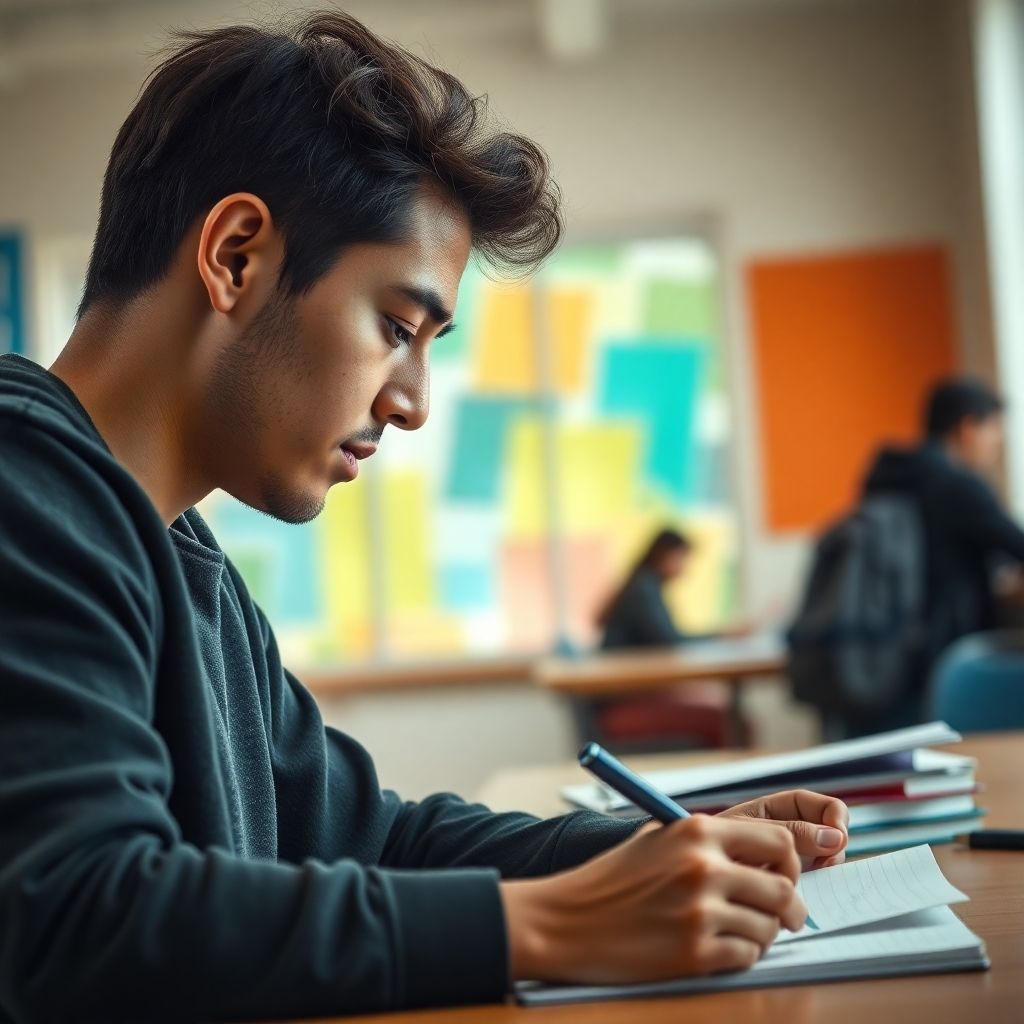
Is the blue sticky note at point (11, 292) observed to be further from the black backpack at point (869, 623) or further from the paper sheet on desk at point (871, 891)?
the paper sheet on desk at point (871, 891)

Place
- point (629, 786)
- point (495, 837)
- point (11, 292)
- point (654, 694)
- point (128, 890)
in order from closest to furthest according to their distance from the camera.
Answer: point (128, 890)
point (629, 786)
point (495, 837)
point (654, 694)
point (11, 292)

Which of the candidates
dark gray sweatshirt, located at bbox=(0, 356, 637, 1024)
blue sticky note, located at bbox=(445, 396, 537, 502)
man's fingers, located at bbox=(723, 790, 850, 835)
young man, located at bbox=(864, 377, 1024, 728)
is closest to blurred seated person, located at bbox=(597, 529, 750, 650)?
blue sticky note, located at bbox=(445, 396, 537, 502)

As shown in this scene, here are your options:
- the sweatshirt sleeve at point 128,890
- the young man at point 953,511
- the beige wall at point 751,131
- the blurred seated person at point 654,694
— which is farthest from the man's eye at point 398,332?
the beige wall at point 751,131

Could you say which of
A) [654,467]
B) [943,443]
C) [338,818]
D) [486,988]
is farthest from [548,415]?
[486,988]

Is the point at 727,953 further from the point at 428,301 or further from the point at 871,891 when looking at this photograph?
the point at 428,301

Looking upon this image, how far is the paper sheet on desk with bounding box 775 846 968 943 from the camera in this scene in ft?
2.62

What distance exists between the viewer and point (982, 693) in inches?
89.4

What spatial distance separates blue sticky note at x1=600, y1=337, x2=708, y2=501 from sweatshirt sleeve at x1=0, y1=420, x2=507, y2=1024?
523cm

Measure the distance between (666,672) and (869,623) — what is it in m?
0.63

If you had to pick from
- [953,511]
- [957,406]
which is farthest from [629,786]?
[957,406]

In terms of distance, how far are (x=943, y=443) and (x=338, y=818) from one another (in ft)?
11.1

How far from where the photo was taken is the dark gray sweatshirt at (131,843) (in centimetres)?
63

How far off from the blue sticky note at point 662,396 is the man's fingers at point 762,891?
5180 mm

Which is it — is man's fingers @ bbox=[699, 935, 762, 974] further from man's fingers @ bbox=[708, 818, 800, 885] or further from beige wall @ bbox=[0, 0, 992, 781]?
beige wall @ bbox=[0, 0, 992, 781]
